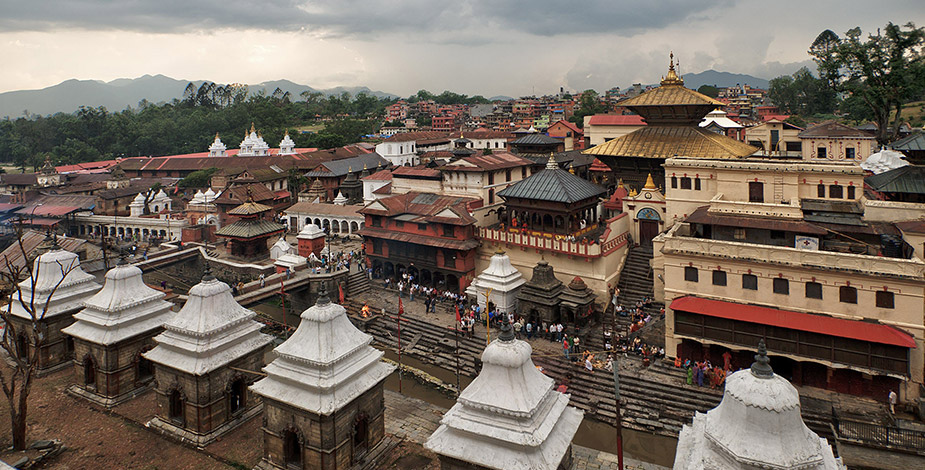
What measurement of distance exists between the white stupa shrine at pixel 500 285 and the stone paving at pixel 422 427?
8.78 m

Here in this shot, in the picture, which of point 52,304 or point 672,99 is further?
point 672,99

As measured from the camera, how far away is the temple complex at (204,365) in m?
16.8

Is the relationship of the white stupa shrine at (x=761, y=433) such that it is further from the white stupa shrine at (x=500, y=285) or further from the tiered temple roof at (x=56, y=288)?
the tiered temple roof at (x=56, y=288)

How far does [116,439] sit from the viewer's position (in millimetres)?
17234

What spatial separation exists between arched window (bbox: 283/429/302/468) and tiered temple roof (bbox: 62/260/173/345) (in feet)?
27.0

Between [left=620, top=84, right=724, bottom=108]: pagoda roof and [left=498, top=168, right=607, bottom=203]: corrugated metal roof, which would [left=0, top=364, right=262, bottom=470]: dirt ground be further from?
[left=620, top=84, right=724, bottom=108]: pagoda roof

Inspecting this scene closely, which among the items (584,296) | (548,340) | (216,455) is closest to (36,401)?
(216,455)

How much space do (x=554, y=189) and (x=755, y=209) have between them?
10509 mm

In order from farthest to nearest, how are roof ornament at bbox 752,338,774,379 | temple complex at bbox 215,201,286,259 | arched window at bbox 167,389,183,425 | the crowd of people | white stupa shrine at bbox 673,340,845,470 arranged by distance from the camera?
temple complex at bbox 215,201,286,259
the crowd of people
arched window at bbox 167,389,183,425
roof ornament at bbox 752,338,774,379
white stupa shrine at bbox 673,340,845,470

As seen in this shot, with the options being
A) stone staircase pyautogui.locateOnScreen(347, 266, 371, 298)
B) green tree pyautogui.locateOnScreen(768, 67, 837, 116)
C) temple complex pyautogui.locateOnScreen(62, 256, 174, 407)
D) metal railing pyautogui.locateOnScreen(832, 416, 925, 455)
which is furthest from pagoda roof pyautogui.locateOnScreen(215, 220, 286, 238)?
green tree pyautogui.locateOnScreen(768, 67, 837, 116)

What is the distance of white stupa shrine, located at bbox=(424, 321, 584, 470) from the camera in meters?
10.8

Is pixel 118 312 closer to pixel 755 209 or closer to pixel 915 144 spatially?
pixel 755 209

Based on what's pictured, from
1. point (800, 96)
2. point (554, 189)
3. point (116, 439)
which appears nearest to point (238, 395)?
point (116, 439)

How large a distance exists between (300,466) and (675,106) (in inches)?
1186
